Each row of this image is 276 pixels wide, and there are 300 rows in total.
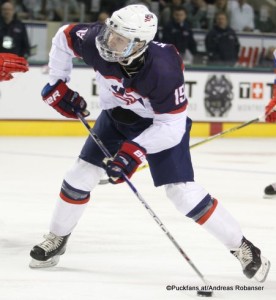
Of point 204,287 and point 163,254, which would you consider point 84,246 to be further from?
point 204,287

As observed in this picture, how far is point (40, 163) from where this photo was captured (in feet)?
27.3

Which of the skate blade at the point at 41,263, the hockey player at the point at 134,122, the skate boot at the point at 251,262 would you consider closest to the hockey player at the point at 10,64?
the hockey player at the point at 134,122

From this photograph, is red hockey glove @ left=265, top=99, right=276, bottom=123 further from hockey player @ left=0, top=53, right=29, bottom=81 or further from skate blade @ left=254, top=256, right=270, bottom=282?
skate blade @ left=254, top=256, right=270, bottom=282

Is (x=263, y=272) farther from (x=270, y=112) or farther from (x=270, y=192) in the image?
(x=270, y=192)

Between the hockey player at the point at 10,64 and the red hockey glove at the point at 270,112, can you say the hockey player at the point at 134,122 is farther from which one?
the red hockey glove at the point at 270,112

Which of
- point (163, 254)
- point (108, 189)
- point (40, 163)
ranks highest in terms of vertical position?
point (163, 254)

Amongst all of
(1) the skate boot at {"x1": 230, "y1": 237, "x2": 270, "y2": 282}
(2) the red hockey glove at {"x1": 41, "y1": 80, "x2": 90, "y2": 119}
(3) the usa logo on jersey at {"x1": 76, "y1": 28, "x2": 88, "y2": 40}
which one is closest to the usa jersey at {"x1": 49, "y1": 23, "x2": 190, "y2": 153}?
(3) the usa logo on jersey at {"x1": 76, "y1": 28, "x2": 88, "y2": 40}

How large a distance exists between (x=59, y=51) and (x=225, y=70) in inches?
283

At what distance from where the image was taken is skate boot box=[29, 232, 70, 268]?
4.29 metres

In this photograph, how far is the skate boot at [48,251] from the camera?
4.29m

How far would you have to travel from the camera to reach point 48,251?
4328 mm

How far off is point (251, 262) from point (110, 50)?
0.98m

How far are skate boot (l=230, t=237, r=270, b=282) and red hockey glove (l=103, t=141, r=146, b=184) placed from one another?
1.81 ft

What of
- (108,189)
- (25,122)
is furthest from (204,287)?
(25,122)
